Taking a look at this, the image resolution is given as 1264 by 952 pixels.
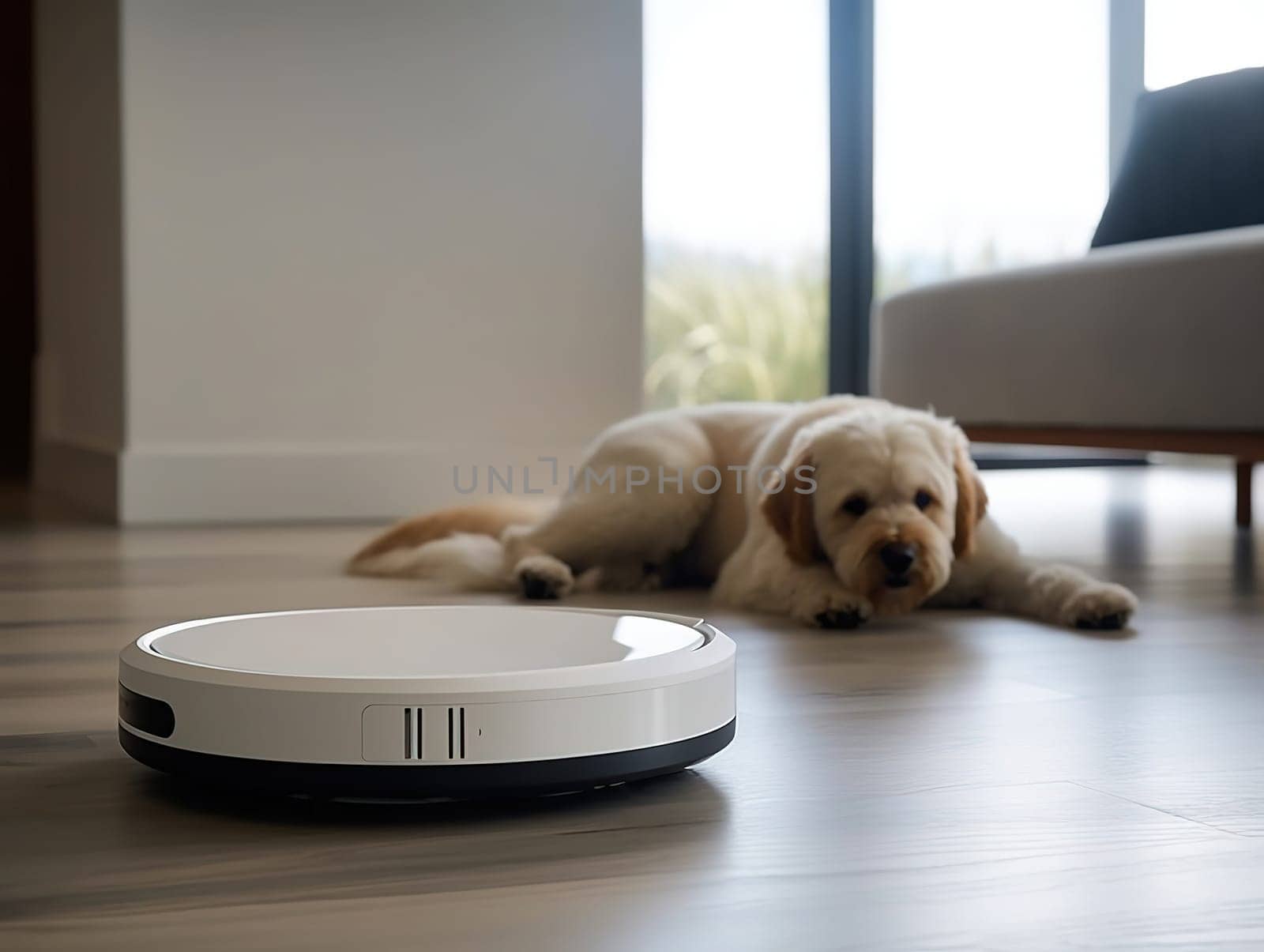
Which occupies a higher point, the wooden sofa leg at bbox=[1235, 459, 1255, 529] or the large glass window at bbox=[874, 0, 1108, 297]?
the large glass window at bbox=[874, 0, 1108, 297]

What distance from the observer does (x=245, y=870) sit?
0.76m

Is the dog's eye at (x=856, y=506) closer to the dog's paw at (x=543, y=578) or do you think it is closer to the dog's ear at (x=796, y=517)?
the dog's ear at (x=796, y=517)

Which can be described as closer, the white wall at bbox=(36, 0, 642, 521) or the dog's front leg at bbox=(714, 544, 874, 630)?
the dog's front leg at bbox=(714, 544, 874, 630)

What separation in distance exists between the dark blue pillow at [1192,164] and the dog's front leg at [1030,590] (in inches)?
59.9

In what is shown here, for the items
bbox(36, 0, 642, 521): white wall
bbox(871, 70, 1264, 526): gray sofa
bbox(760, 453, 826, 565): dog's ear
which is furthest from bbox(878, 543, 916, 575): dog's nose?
bbox(36, 0, 642, 521): white wall

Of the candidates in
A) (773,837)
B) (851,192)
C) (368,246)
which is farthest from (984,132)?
(773,837)

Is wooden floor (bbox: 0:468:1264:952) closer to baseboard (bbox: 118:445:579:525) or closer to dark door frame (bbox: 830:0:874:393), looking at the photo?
baseboard (bbox: 118:445:579:525)

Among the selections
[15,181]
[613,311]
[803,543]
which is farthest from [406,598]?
[15,181]

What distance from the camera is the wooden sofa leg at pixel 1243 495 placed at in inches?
126

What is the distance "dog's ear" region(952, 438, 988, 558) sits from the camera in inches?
73.9

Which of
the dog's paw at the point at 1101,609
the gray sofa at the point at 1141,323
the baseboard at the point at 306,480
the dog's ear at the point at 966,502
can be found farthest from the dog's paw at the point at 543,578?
the baseboard at the point at 306,480

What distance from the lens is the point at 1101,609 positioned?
5.70ft

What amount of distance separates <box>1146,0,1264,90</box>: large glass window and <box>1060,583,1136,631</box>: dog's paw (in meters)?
3.29

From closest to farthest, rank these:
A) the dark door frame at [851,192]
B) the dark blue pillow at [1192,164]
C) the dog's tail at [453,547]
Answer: the dog's tail at [453,547] → the dark blue pillow at [1192,164] → the dark door frame at [851,192]
